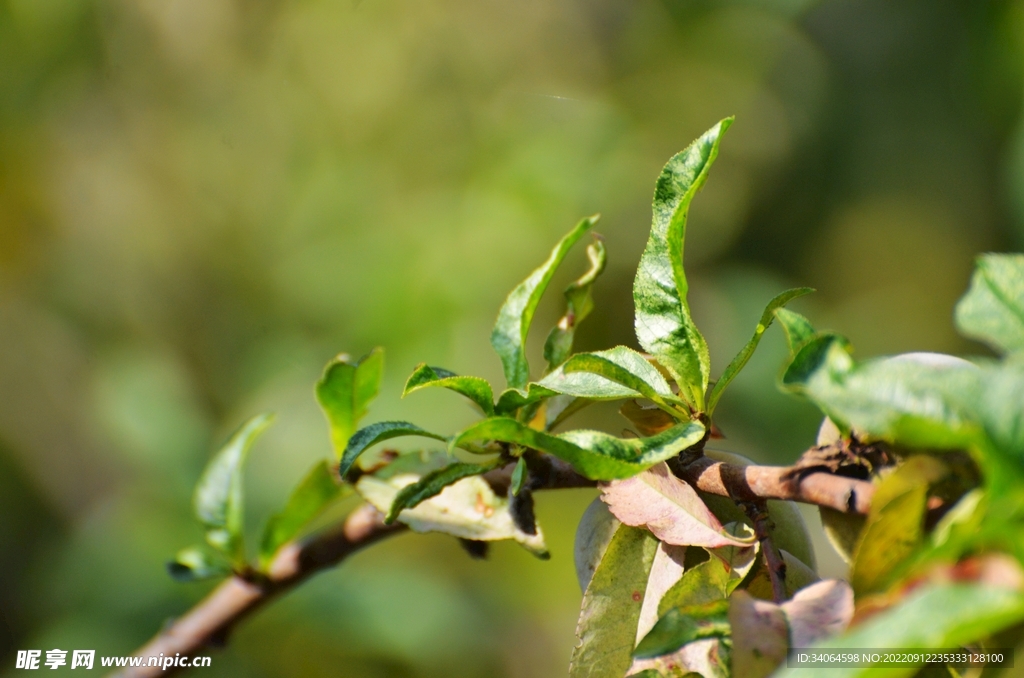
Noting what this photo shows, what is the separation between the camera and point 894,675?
244mm

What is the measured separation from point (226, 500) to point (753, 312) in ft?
4.67

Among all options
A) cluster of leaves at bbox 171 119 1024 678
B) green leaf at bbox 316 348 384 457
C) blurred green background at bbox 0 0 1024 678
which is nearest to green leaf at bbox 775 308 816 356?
cluster of leaves at bbox 171 119 1024 678

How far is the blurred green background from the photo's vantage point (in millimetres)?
1508

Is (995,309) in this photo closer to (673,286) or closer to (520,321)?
(673,286)

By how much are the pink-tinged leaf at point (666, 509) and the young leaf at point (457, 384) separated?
0.26 ft

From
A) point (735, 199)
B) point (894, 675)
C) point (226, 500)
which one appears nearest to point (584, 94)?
point (735, 199)

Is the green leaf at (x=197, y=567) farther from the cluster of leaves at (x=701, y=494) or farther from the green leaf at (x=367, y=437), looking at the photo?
the green leaf at (x=367, y=437)

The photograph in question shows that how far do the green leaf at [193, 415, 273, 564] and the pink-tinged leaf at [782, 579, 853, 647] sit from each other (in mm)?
424

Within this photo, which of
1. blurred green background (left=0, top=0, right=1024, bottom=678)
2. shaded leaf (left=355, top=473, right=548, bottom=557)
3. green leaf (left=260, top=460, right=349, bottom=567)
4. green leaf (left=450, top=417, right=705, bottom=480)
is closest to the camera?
green leaf (left=450, top=417, right=705, bottom=480)

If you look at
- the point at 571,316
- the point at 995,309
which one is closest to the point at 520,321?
the point at 571,316

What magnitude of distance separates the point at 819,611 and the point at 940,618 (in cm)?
9

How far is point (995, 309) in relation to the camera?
0.29 metres

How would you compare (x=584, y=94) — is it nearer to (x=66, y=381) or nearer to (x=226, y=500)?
(x=66, y=381)

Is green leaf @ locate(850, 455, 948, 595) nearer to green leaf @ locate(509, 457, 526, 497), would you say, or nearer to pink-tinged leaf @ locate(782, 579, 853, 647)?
pink-tinged leaf @ locate(782, 579, 853, 647)
